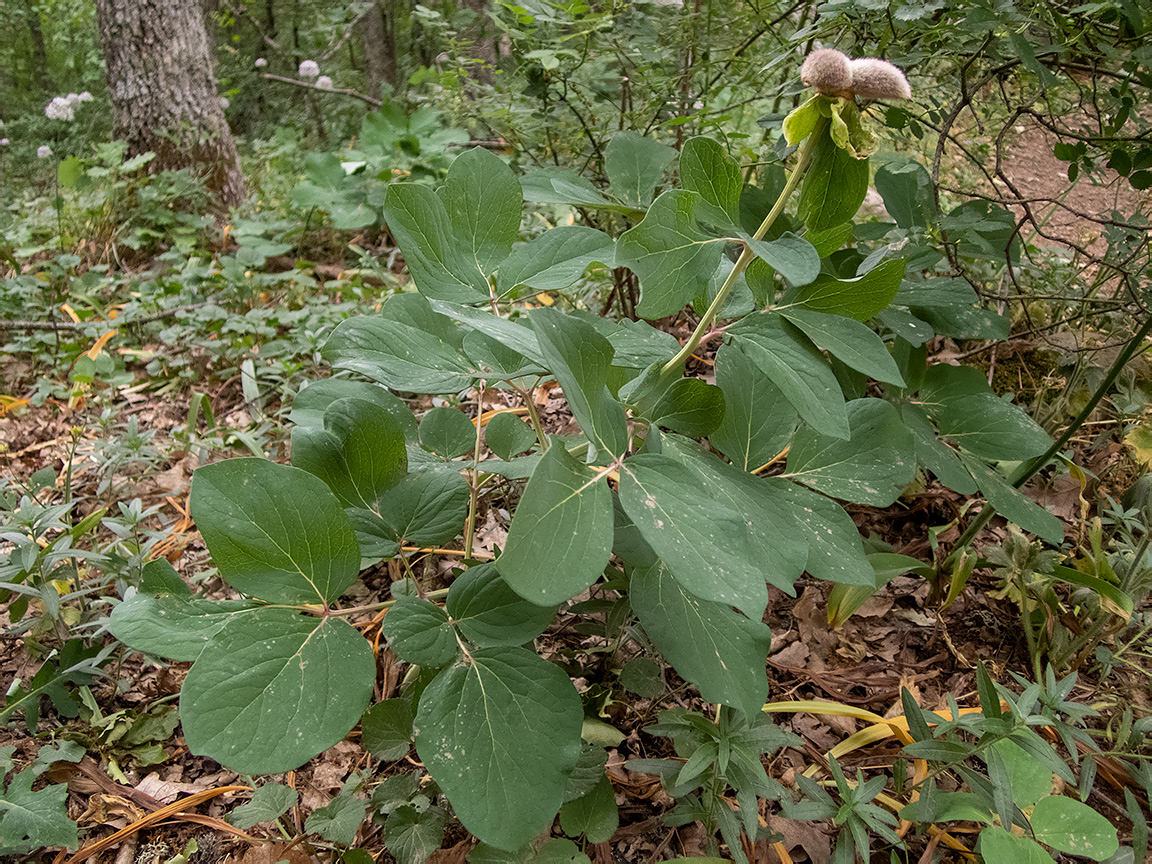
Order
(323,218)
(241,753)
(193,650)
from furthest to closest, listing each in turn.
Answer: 1. (323,218)
2. (193,650)
3. (241,753)

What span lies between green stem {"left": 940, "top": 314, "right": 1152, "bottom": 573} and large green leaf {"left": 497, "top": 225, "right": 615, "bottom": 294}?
0.87m

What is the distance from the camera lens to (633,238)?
77 centimetres

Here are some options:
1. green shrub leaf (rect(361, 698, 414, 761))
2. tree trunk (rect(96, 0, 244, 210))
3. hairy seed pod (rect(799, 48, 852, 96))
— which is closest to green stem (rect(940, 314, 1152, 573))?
hairy seed pod (rect(799, 48, 852, 96))

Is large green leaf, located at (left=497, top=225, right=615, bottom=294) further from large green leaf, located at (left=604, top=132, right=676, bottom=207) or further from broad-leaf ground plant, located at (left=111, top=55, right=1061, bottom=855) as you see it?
large green leaf, located at (left=604, top=132, right=676, bottom=207)

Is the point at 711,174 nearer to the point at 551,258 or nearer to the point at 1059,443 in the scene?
the point at 551,258

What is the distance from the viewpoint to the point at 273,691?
29.4 inches

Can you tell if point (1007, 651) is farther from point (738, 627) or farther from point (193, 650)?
point (193, 650)

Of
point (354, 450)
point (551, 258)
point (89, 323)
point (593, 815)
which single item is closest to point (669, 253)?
point (551, 258)

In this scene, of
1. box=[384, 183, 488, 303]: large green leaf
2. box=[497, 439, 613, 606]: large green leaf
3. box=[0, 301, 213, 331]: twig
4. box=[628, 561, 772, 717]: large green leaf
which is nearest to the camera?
box=[497, 439, 613, 606]: large green leaf

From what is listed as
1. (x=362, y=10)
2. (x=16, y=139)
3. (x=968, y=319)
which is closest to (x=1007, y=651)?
(x=968, y=319)

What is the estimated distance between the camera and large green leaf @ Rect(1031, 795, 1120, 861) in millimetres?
902

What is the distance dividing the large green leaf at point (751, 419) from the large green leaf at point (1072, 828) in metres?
0.63

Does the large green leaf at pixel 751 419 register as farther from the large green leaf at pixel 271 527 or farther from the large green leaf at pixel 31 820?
the large green leaf at pixel 31 820

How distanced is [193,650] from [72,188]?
15.1ft
